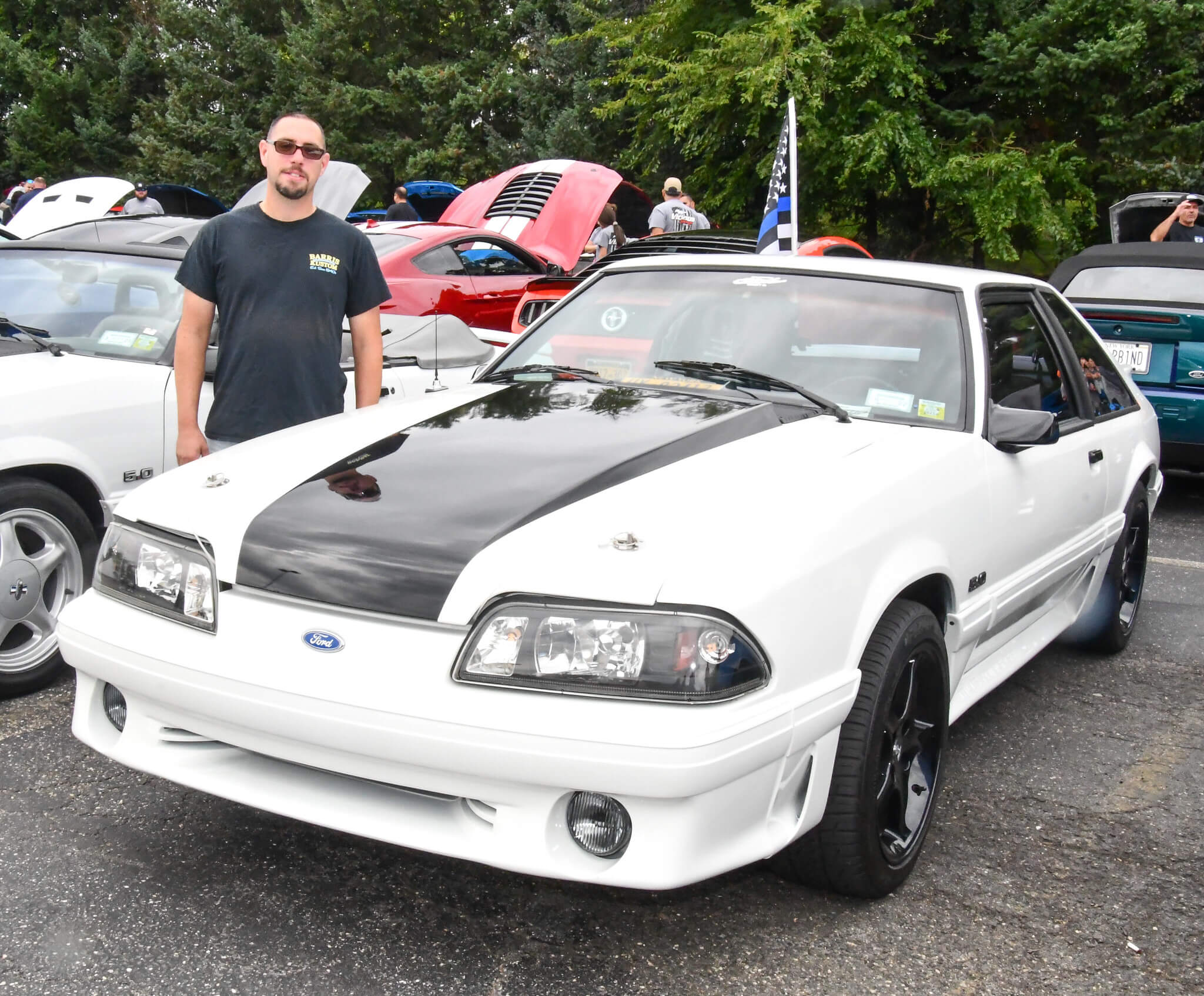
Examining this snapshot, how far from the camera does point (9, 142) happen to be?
35.9 m

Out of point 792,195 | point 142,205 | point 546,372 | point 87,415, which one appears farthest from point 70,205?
point 546,372

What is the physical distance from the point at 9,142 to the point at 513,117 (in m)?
17.4

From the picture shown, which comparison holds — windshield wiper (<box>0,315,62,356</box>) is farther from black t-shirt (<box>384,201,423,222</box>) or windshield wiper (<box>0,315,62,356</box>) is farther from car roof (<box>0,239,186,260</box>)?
black t-shirt (<box>384,201,423,222</box>)

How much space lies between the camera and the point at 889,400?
3.46 metres

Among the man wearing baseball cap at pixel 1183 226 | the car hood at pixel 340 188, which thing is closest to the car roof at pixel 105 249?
the car hood at pixel 340 188

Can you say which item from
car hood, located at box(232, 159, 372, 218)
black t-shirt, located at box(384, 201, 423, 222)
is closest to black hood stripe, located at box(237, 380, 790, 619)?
car hood, located at box(232, 159, 372, 218)

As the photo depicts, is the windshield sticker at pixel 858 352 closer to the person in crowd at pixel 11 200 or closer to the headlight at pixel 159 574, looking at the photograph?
the headlight at pixel 159 574

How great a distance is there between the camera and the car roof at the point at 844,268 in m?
3.76

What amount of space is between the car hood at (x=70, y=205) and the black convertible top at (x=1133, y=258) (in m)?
8.52

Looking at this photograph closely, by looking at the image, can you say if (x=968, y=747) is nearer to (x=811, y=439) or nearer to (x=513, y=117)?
(x=811, y=439)

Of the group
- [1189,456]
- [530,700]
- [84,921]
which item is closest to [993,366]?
[530,700]

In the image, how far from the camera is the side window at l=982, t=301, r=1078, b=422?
3686mm

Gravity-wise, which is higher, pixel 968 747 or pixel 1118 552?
pixel 1118 552

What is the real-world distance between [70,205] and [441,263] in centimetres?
459
